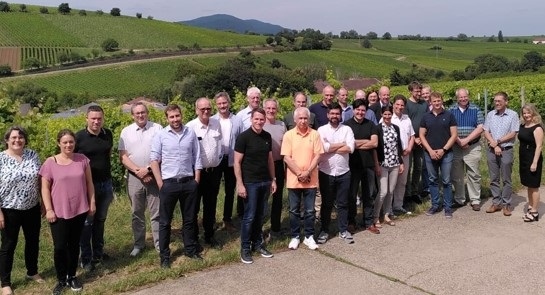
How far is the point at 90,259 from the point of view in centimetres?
545

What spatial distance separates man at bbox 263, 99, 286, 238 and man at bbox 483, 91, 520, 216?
304 centimetres

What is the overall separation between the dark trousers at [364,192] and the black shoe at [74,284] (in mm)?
3293

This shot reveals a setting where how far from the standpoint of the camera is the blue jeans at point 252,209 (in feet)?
18.1

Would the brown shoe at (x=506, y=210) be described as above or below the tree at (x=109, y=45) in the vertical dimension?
below

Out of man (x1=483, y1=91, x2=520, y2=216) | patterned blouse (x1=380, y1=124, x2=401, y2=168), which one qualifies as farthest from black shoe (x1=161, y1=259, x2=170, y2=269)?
man (x1=483, y1=91, x2=520, y2=216)

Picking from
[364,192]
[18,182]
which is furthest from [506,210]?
[18,182]

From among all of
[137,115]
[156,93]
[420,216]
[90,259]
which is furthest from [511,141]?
[156,93]

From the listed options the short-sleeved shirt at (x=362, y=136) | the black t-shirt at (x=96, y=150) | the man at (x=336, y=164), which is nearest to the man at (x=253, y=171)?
the man at (x=336, y=164)

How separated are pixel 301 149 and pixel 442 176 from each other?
257cm

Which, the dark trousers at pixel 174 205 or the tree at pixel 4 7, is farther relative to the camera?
the tree at pixel 4 7

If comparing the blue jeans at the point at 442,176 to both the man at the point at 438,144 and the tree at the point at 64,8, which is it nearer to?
the man at the point at 438,144

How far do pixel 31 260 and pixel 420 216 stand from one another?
16.3 ft

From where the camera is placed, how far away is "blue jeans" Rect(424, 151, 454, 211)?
23.0 feet

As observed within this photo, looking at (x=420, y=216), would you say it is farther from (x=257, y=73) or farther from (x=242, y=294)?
(x=257, y=73)
